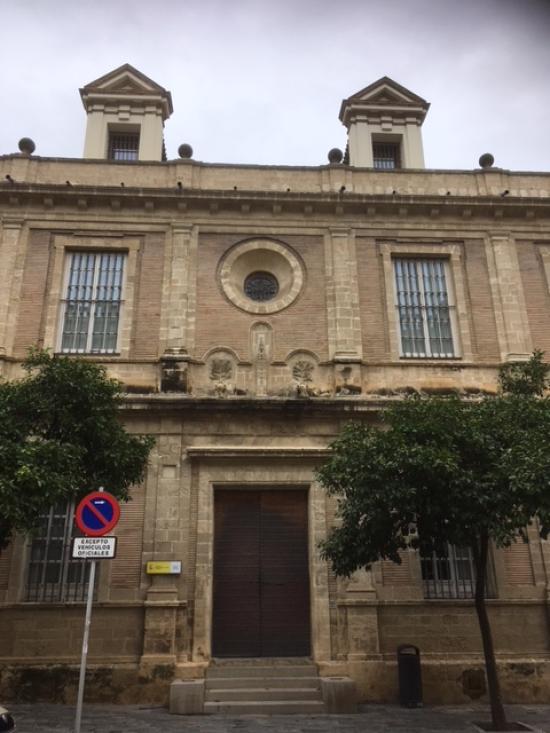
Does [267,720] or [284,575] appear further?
[284,575]

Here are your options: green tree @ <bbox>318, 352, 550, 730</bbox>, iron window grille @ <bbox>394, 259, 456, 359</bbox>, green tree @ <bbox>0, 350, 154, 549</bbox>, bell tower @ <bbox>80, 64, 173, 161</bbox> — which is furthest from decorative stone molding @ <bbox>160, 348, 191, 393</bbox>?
bell tower @ <bbox>80, 64, 173, 161</bbox>

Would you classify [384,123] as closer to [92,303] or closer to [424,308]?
[424,308]

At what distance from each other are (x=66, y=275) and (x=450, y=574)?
34.5ft

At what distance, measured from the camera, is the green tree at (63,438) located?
7.98 metres

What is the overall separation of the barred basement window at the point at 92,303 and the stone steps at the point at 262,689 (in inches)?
273

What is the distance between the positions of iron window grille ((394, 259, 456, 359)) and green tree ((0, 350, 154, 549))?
7.00m

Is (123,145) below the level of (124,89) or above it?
below

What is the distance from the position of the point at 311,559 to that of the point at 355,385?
368 centimetres

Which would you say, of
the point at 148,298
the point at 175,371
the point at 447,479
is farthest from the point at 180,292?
the point at 447,479

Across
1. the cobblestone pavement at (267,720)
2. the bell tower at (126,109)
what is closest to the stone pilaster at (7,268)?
the bell tower at (126,109)

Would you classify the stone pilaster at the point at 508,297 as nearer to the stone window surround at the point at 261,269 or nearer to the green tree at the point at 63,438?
the stone window surround at the point at 261,269

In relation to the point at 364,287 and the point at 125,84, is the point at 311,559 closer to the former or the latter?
the point at 364,287

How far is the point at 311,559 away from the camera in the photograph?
12047mm

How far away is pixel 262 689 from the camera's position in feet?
35.1
